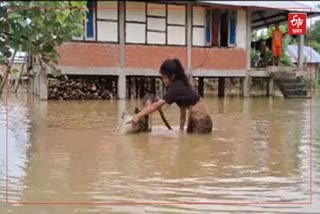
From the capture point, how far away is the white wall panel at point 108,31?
16094 millimetres

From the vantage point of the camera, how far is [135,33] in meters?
16.6

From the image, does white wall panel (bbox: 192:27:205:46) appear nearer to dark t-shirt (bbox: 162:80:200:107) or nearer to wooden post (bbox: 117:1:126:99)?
wooden post (bbox: 117:1:126:99)

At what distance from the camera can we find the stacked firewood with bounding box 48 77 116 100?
16.6 metres

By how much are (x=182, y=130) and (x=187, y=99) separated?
0.63 m

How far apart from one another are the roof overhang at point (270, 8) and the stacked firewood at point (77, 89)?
420 centimetres

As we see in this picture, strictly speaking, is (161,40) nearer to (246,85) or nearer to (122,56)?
(122,56)

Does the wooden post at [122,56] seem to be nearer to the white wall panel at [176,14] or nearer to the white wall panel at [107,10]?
the white wall panel at [107,10]

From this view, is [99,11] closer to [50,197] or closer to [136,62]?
[136,62]

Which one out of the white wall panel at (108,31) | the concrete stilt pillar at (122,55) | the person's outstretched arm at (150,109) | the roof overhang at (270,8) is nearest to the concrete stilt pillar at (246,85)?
the roof overhang at (270,8)

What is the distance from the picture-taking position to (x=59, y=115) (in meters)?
10.2

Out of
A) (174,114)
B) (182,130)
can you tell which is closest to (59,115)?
(174,114)

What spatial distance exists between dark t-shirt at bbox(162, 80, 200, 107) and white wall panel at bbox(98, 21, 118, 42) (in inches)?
375

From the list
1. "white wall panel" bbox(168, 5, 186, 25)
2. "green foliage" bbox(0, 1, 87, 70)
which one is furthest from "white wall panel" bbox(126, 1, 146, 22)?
"green foliage" bbox(0, 1, 87, 70)

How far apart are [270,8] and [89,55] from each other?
5986mm
